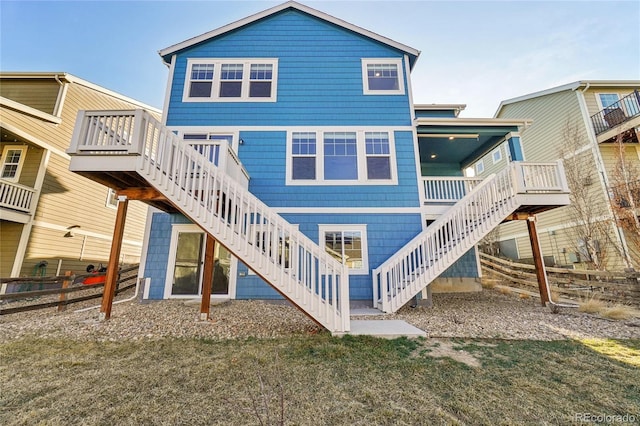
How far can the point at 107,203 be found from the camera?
40.7ft

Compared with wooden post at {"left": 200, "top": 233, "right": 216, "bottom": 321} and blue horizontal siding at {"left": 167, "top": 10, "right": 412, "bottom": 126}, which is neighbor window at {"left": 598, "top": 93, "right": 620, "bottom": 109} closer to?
blue horizontal siding at {"left": 167, "top": 10, "right": 412, "bottom": 126}

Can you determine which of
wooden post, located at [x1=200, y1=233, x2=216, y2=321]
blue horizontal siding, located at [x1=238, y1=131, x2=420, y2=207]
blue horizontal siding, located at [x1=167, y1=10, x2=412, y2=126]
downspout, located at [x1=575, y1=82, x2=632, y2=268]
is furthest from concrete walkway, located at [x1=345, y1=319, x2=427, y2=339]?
downspout, located at [x1=575, y1=82, x2=632, y2=268]

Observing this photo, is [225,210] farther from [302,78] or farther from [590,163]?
[590,163]

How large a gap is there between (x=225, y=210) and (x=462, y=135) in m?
8.87

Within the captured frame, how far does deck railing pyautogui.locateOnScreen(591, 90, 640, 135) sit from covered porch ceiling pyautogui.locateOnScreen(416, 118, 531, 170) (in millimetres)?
7607

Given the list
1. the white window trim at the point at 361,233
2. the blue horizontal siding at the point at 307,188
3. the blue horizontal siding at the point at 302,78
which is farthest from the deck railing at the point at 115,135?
the white window trim at the point at 361,233

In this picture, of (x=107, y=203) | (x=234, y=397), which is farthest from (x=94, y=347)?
(x=107, y=203)

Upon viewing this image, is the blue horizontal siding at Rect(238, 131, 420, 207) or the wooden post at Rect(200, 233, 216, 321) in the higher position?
the blue horizontal siding at Rect(238, 131, 420, 207)

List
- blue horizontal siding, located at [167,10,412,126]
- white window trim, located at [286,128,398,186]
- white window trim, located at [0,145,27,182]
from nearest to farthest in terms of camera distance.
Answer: white window trim, located at [286,128,398,186]
blue horizontal siding, located at [167,10,412,126]
white window trim, located at [0,145,27,182]

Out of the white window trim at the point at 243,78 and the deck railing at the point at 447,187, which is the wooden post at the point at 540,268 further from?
the white window trim at the point at 243,78

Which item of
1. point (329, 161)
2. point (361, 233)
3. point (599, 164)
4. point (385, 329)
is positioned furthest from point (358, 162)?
Result: point (599, 164)

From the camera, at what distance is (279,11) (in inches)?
394

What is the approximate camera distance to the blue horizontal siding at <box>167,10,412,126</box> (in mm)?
9039
